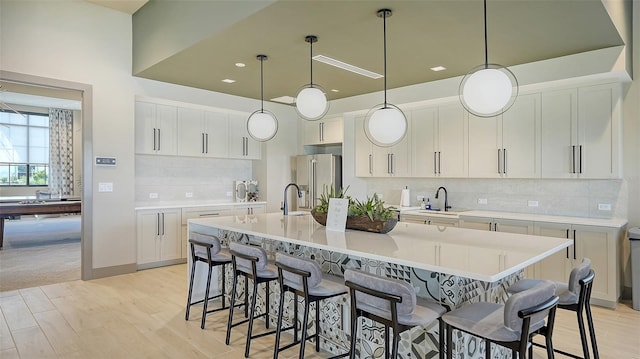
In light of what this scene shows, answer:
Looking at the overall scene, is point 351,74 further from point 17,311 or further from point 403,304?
point 17,311

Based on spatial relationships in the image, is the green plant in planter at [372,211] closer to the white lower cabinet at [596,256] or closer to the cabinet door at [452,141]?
the white lower cabinet at [596,256]

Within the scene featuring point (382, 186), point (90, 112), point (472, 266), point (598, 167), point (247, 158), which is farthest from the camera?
point (247, 158)

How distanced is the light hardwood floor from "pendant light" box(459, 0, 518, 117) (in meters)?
1.86

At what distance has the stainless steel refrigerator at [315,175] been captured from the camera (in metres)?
6.64

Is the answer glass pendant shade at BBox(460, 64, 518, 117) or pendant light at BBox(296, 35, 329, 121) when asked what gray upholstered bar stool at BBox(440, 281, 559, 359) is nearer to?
glass pendant shade at BBox(460, 64, 518, 117)

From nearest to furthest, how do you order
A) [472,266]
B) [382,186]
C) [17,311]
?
[472,266] < [17,311] < [382,186]

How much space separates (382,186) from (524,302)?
473 centimetres

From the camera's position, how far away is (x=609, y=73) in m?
3.88

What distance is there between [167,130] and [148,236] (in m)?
1.59

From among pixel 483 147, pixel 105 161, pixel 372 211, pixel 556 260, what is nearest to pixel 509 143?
pixel 483 147

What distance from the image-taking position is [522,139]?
4.64 metres

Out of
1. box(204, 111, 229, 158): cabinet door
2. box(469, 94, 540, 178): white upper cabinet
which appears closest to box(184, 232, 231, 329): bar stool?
box(204, 111, 229, 158): cabinet door

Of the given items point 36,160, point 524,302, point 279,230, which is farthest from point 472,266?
point 36,160

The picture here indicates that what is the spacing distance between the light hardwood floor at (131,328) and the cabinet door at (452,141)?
2.12 meters
